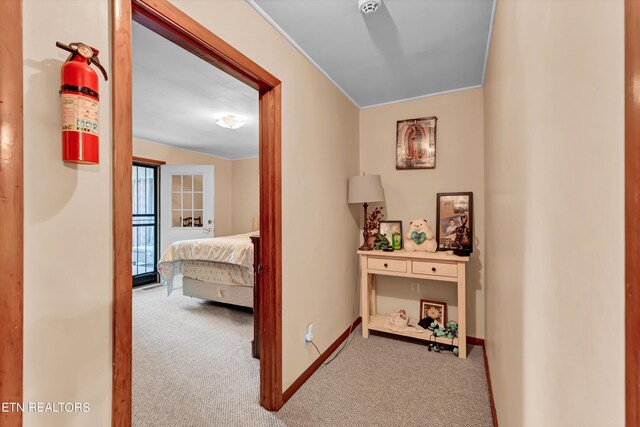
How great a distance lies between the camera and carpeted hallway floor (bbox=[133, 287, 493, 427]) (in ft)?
5.58

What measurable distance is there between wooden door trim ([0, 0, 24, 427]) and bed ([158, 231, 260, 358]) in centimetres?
247

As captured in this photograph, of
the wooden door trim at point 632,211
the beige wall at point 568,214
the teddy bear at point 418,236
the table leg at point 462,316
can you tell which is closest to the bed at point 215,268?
the teddy bear at point 418,236

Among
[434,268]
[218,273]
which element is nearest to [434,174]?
[434,268]

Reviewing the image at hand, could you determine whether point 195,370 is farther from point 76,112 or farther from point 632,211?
point 632,211

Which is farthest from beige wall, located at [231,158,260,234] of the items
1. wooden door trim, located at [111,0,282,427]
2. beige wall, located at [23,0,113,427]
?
beige wall, located at [23,0,113,427]

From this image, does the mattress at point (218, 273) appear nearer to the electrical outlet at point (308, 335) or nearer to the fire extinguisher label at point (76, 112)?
the electrical outlet at point (308, 335)

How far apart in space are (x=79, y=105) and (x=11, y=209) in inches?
13.1

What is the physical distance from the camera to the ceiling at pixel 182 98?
2.17m

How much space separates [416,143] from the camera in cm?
286

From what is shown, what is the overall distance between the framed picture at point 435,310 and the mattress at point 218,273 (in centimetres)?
192

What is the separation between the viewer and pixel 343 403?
5.97 ft

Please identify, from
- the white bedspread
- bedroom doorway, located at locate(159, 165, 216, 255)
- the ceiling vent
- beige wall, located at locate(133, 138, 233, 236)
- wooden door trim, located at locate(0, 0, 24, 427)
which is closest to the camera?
wooden door trim, located at locate(0, 0, 24, 427)

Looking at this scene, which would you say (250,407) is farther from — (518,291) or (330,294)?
(518,291)

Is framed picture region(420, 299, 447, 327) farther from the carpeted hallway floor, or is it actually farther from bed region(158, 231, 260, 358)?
bed region(158, 231, 260, 358)
